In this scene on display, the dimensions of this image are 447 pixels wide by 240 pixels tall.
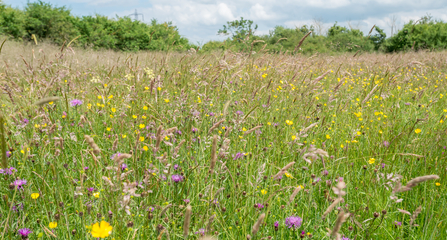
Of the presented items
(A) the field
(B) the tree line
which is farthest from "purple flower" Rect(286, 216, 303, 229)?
(B) the tree line

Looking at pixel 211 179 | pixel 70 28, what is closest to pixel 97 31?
pixel 70 28

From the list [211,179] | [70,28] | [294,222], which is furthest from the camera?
[70,28]

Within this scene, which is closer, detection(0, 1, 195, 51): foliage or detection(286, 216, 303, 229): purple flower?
detection(286, 216, 303, 229): purple flower

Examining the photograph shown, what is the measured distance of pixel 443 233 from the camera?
1379mm

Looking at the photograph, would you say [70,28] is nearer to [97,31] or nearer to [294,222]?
[97,31]

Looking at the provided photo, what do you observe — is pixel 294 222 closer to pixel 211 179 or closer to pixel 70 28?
pixel 211 179

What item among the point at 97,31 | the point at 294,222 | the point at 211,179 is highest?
the point at 97,31

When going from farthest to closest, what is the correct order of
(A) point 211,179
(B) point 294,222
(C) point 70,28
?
(C) point 70,28 < (B) point 294,222 < (A) point 211,179

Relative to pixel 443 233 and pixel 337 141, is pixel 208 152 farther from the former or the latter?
pixel 443 233

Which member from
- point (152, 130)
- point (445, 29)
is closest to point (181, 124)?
point (152, 130)

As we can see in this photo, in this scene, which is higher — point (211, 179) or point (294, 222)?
point (211, 179)

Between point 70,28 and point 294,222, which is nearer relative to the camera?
point 294,222

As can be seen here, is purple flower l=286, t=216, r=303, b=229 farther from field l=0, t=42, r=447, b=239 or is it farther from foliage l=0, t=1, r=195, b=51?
foliage l=0, t=1, r=195, b=51

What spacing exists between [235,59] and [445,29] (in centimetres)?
2067
